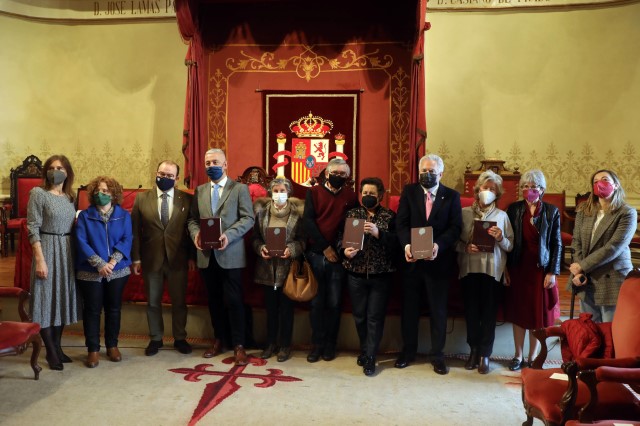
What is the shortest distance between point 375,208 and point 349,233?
14.0 inches

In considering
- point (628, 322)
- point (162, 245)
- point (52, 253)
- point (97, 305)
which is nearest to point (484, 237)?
point (628, 322)

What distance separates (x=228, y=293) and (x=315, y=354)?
2.70 feet

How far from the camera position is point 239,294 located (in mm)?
4148

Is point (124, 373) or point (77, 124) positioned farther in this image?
point (77, 124)

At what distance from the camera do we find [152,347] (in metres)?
4.22

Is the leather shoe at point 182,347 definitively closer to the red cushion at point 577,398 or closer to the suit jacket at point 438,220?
the suit jacket at point 438,220

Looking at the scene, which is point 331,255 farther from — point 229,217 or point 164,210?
point 164,210

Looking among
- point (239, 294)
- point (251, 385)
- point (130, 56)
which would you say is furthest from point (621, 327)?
point (130, 56)

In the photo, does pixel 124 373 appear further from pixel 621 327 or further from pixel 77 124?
pixel 77 124

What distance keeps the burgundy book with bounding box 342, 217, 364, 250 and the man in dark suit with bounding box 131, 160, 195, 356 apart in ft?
4.38

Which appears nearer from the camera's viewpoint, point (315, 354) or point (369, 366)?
point (369, 366)

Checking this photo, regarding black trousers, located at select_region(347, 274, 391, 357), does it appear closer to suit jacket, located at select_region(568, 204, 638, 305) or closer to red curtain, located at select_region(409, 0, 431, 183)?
suit jacket, located at select_region(568, 204, 638, 305)

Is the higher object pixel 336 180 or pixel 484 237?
pixel 336 180

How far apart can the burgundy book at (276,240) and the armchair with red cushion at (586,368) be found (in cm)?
184
